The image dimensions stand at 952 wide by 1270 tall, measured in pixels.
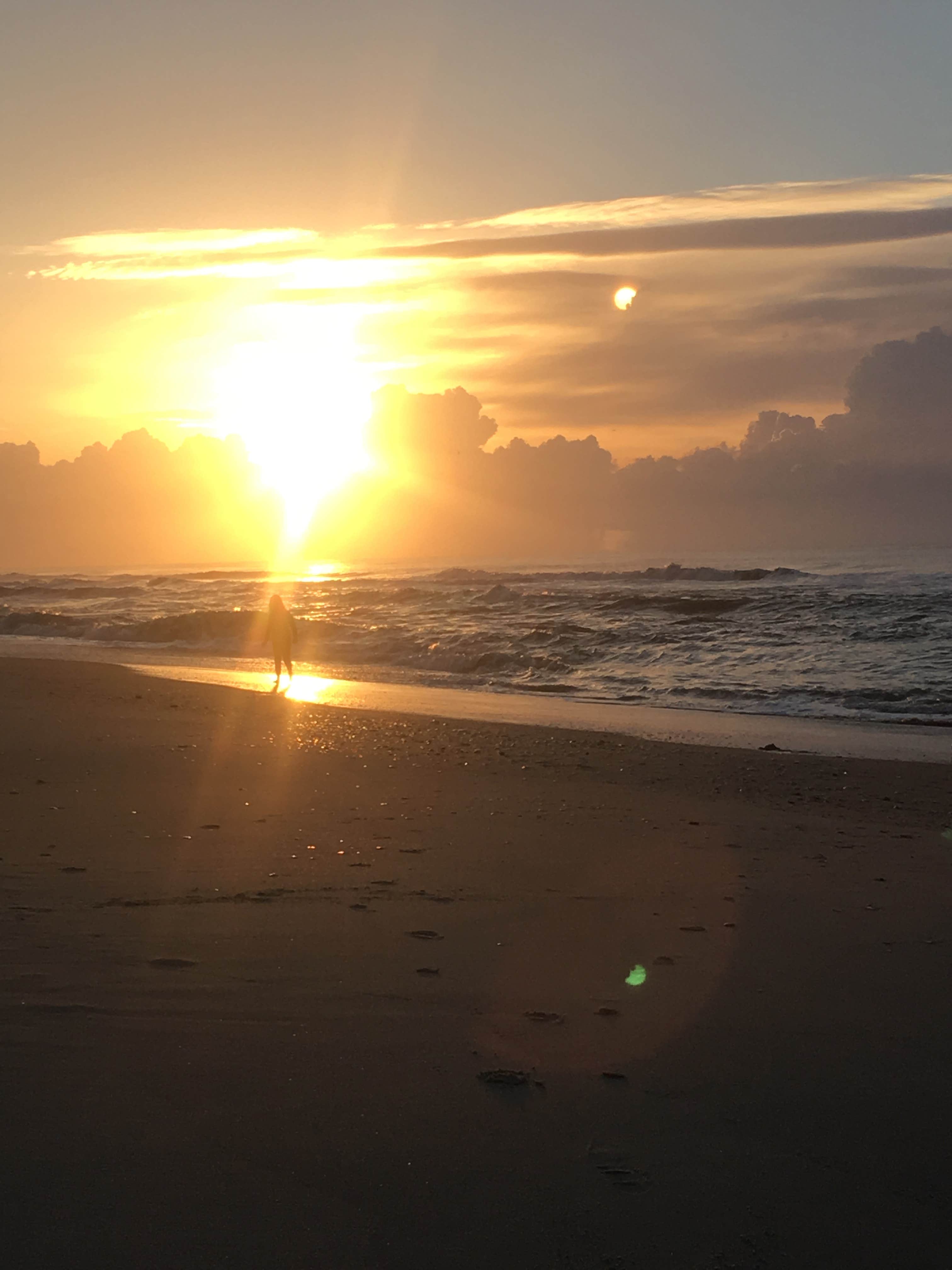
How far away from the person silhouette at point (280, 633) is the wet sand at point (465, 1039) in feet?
39.1

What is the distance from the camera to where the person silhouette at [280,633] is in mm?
19812

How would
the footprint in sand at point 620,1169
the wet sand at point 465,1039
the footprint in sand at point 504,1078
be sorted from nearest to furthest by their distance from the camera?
the wet sand at point 465,1039 < the footprint in sand at point 620,1169 < the footprint in sand at point 504,1078

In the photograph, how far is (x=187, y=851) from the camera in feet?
20.9

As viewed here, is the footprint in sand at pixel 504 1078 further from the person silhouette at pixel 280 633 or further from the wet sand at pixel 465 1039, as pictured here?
the person silhouette at pixel 280 633

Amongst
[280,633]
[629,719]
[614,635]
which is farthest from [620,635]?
[629,719]

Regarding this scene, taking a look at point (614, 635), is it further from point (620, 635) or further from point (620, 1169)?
point (620, 1169)

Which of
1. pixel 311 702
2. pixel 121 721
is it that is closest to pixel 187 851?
pixel 121 721

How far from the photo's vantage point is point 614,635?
86.4 feet

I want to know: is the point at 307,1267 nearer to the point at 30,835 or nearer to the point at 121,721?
the point at 30,835

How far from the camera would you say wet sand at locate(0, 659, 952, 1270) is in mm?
2768

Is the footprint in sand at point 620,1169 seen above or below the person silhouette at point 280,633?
below

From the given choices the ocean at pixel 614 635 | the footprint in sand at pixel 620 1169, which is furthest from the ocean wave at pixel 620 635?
the footprint in sand at pixel 620 1169

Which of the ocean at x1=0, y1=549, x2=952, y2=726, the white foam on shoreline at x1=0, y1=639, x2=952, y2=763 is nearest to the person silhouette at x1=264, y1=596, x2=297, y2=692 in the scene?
the white foam on shoreline at x1=0, y1=639, x2=952, y2=763

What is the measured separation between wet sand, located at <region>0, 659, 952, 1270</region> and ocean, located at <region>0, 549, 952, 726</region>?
390 inches
